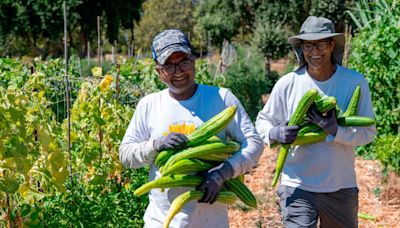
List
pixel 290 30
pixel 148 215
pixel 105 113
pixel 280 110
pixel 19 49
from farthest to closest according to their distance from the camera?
pixel 19 49 < pixel 290 30 < pixel 105 113 < pixel 280 110 < pixel 148 215

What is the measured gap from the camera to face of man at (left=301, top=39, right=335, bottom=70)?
344 centimetres

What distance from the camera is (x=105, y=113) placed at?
4477 mm

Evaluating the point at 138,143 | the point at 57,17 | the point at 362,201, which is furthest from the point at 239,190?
the point at 57,17

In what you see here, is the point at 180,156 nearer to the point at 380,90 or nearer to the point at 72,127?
the point at 72,127

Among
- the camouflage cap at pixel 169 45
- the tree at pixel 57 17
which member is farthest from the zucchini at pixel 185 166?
the tree at pixel 57 17

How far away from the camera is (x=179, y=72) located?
9.16ft

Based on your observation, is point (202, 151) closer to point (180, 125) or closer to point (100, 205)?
point (180, 125)

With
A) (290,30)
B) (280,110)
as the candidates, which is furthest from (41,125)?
(290,30)

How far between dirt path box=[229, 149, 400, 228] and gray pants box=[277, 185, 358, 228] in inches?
81.5

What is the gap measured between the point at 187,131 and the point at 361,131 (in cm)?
108

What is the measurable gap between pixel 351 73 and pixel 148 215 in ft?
4.64

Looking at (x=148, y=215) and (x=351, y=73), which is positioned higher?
(x=351, y=73)

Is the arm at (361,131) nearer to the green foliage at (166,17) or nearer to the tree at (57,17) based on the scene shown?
the tree at (57,17)

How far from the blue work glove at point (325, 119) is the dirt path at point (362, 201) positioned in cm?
247
